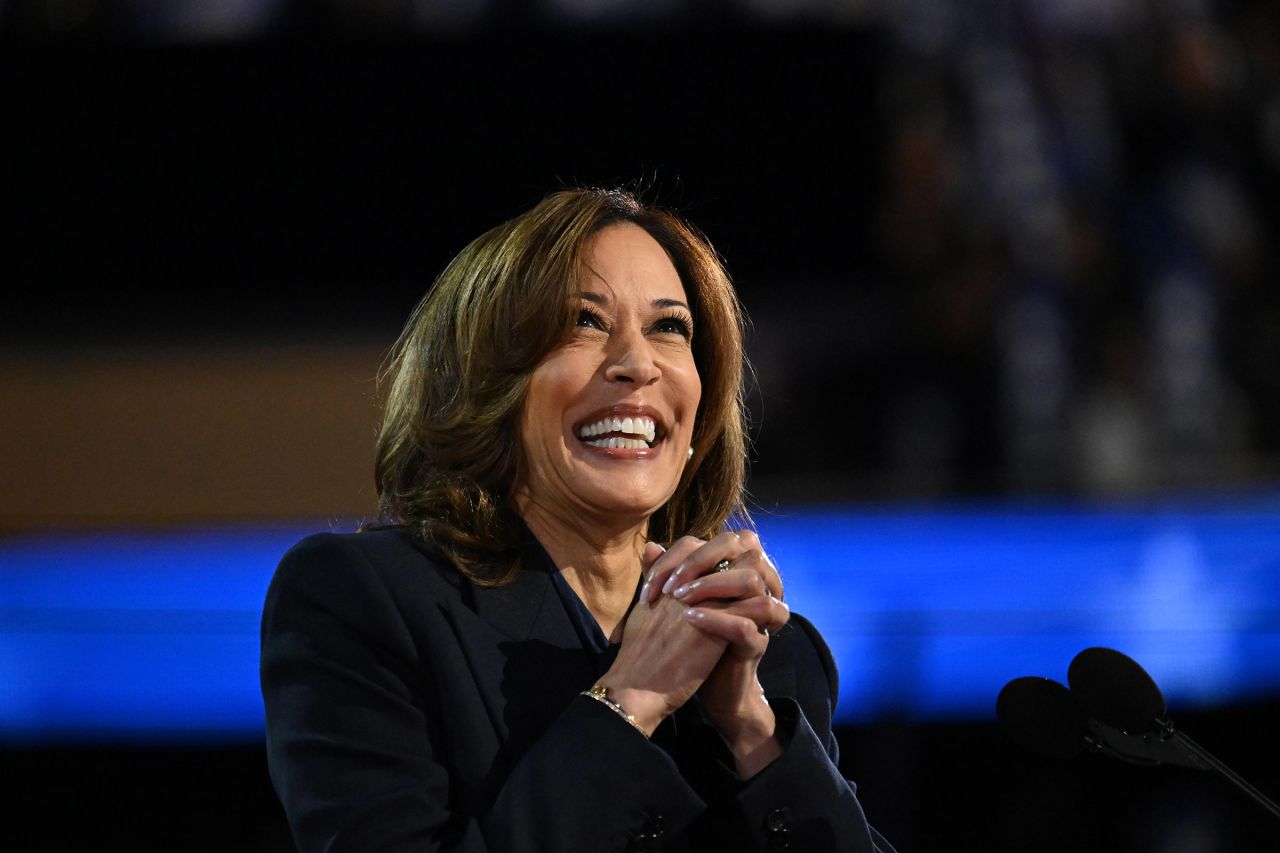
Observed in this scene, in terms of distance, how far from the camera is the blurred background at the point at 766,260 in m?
4.33

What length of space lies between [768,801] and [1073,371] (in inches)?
174

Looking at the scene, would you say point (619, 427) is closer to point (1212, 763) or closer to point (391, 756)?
point (391, 756)

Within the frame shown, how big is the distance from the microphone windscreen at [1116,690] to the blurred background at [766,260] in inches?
82.5

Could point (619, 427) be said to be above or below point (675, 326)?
below

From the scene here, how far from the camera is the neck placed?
1706 mm

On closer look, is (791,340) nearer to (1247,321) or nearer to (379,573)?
(1247,321)

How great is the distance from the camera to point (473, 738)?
1465 millimetres

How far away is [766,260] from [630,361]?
4643 mm

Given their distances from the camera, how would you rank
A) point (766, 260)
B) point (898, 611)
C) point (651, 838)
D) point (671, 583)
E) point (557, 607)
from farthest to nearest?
point (766, 260) < point (898, 611) < point (557, 607) < point (671, 583) < point (651, 838)

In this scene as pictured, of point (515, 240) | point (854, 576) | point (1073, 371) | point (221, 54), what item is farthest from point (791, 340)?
point (515, 240)

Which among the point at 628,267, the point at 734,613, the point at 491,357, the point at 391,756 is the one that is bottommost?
the point at 391,756

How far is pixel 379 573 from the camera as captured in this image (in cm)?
151

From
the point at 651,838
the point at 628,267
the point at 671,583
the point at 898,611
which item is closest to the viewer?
the point at 651,838

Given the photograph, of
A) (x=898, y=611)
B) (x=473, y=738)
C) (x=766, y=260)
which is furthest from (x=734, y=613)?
(x=766, y=260)
